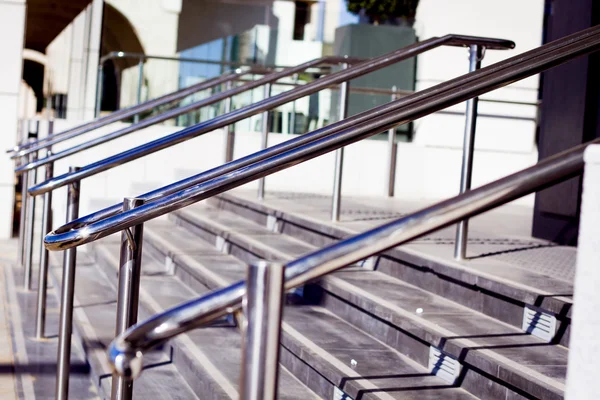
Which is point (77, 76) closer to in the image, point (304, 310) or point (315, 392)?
point (304, 310)

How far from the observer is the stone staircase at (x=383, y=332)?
233cm

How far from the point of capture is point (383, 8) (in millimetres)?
9852

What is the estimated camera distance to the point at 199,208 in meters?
6.05

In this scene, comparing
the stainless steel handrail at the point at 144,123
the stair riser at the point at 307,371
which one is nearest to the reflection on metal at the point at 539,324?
the stair riser at the point at 307,371

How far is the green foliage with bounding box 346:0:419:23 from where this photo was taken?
8469mm

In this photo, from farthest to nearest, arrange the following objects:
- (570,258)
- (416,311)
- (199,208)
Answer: (199,208), (570,258), (416,311)

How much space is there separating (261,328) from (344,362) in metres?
1.55

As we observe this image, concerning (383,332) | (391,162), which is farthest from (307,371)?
(391,162)

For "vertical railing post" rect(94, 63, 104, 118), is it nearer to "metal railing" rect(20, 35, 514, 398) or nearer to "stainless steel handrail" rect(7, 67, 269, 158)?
"stainless steel handrail" rect(7, 67, 269, 158)

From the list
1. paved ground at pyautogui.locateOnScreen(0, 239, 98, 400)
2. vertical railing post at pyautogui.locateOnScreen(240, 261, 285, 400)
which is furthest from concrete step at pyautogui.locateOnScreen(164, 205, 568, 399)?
vertical railing post at pyautogui.locateOnScreen(240, 261, 285, 400)

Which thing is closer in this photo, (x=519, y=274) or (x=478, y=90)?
(x=478, y=90)

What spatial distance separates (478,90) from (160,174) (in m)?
5.42

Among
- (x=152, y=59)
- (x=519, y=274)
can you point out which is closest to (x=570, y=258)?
(x=519, y=274)

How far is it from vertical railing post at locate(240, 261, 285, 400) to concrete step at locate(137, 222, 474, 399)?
1223mm
